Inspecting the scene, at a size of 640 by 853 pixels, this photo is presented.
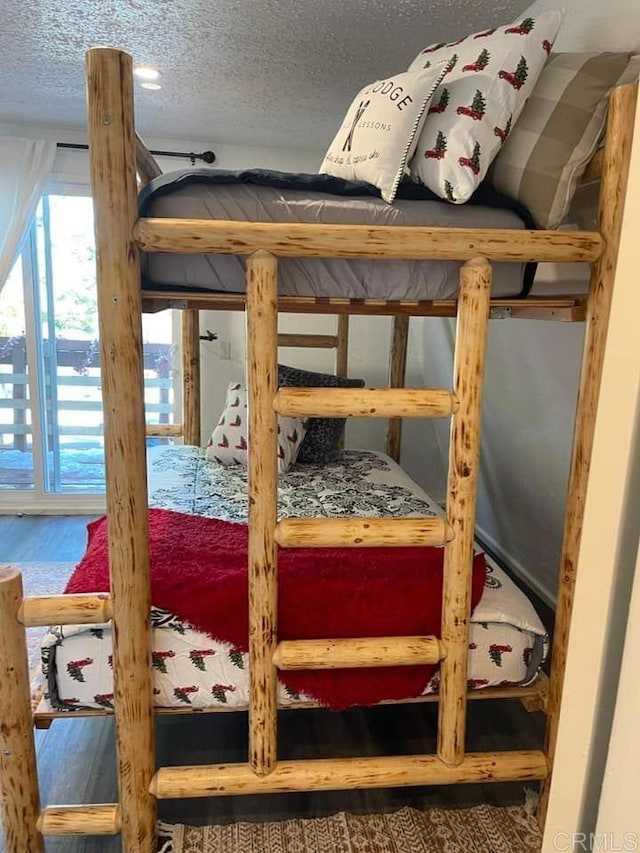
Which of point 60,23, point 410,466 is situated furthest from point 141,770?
point 410,466

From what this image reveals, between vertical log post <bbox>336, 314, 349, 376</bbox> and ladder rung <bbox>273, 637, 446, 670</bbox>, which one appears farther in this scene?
vertical log post <bbox>336, 314, 349, 376</bbox>

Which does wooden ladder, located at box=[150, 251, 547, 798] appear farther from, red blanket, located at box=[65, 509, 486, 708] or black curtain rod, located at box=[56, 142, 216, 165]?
black curtain rod, located at box=[56, 142, 216, 165]

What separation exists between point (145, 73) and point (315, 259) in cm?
185

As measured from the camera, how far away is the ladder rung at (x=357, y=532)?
1267 millimetres

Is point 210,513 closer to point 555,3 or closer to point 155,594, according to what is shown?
point 155,594

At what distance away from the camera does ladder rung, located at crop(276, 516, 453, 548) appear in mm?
1267

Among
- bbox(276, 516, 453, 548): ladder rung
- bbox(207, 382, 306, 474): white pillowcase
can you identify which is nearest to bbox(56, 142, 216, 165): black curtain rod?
bbox(207, 382, 306, 474): white pillowcase

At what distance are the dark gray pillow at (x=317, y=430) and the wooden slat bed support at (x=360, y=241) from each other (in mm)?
1662

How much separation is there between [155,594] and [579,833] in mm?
1074

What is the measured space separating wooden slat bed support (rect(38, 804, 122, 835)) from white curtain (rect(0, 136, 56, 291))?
9.59ft

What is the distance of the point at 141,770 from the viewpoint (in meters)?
1.34

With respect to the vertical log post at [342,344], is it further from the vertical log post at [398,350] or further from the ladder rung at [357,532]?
the ladder rung at [357,532]

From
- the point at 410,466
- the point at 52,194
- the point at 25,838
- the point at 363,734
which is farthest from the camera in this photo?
the point at 410,466

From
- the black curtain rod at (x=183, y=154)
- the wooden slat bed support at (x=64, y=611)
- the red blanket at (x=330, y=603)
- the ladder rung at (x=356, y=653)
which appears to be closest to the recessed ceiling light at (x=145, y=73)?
the black curtain rod at (x=183, y=154)
